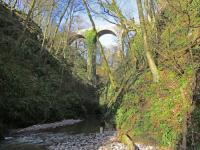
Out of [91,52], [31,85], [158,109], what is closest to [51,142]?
[158,109]

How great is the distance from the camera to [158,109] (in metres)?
11.6

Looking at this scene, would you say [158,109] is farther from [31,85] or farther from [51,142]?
[31,85]

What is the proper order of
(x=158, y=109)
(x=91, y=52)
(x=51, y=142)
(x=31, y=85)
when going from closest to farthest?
1. (x=158, y=109)
2. (x=51, y=142)
3. (x=31, y=85)
4. (x=91, y=52)

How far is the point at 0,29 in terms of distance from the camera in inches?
846

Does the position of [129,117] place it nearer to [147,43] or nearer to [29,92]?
[147,43]

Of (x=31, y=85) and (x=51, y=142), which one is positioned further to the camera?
(x=31, y=85)

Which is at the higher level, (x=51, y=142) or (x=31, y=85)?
(x=31, y=85)

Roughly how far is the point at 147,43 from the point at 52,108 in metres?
7.71

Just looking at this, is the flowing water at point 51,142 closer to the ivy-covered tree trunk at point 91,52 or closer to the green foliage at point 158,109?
the green foliage at point 158,109

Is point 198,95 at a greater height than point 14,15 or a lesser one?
lesser

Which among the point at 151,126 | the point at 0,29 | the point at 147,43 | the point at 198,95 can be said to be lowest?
the point at 151,126

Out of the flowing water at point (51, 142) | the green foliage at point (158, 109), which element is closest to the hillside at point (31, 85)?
the flowing water at point (51, 142)

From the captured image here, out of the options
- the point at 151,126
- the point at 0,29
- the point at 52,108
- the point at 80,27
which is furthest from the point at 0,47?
the point at 80,27

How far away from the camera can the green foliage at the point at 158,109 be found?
396 inches
